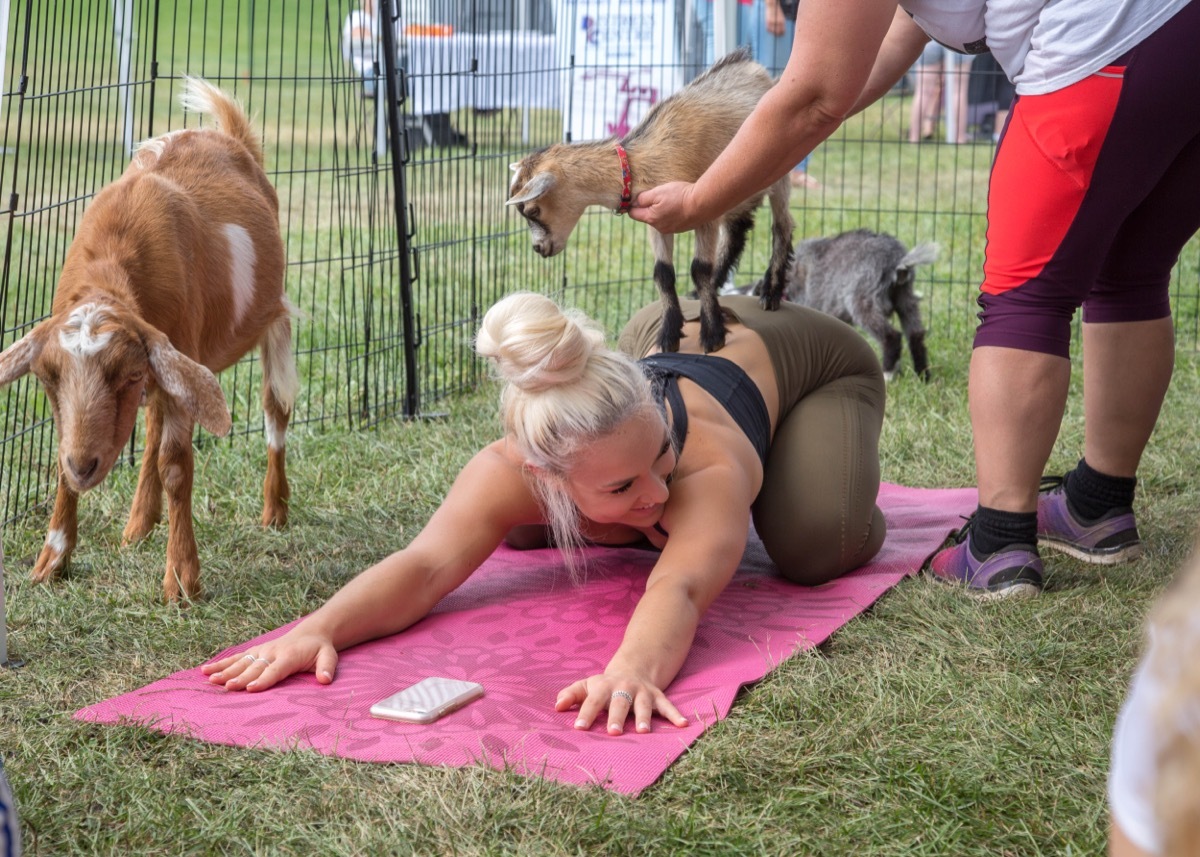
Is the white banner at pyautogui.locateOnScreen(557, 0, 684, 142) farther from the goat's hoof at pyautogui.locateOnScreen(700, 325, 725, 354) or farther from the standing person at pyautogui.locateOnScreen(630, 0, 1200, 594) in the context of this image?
the standing person at pyautogui.locateOnScreen(630, 0, 1200, 594)

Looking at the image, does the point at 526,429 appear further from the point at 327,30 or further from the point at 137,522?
the point at 327,30

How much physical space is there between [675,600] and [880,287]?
3.33 metres

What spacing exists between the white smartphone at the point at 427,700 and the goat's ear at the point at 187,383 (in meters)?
0.83

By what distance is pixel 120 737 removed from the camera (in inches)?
86.9

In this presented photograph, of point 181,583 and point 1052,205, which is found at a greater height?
point 1052,205

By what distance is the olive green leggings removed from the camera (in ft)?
9.91

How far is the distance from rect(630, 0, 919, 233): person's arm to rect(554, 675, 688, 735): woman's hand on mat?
3.93 feet

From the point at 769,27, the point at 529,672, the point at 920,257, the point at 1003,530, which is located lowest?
the point at 529,672

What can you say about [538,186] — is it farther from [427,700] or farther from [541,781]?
[541,781]

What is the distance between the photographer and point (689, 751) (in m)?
2.12

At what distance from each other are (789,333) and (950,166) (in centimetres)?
871

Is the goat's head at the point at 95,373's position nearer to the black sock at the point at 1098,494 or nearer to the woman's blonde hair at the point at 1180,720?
the black sock at the point at 1098,494

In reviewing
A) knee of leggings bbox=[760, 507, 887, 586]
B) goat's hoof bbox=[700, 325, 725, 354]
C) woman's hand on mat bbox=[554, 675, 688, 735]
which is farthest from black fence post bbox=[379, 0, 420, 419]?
woman's hand on mat bbox=[554, 675, 688, 735]

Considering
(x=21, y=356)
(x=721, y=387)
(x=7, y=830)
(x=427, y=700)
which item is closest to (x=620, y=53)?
(x=721, y=387)
